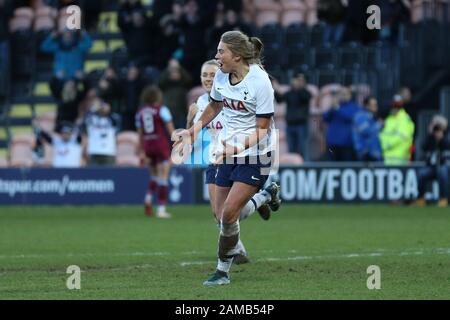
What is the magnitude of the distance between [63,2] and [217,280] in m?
21.0

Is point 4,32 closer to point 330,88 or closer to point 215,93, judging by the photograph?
point 330,88

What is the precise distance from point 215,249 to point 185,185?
1042 cm

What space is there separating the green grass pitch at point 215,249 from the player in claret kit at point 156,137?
1.81 ft

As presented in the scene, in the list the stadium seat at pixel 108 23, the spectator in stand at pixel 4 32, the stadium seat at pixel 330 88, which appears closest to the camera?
the stadium seat at pixel 330 88

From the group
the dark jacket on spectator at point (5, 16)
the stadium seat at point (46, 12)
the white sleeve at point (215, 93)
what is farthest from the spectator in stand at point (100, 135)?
the white sleeve at point (215, 93)

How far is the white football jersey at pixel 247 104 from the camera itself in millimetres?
11500

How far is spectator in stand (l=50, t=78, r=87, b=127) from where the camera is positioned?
28266 mm

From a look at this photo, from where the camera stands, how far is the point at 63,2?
31.5 metres

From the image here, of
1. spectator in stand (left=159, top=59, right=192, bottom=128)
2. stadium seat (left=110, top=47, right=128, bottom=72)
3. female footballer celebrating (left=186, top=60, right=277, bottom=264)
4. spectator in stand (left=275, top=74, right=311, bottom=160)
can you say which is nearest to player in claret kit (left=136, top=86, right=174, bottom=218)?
spectator in stand (left=275, top=74, right=311, bottom=160)

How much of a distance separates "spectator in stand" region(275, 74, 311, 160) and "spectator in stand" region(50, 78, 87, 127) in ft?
16.1

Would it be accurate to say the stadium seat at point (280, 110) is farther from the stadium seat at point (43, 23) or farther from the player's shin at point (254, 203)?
the player's shin at point (254, 203)
